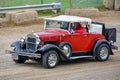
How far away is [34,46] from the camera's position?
687 inches

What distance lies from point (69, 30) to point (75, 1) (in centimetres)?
1671

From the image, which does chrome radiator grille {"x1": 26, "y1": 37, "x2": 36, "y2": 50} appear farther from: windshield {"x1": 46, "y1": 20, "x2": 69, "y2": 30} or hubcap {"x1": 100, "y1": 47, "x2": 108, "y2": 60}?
hubcap {"x1": 100, "y1": 47, "x2": 108, "y2": 60}

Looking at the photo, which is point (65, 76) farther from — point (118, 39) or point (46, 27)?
point (118, 39)

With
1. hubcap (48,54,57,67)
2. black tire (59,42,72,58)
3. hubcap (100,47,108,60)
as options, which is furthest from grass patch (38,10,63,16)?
hubcap (48,54,57,67)

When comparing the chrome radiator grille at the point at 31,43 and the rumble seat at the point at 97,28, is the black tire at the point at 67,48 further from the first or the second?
the rumble seat at the point at 97,28

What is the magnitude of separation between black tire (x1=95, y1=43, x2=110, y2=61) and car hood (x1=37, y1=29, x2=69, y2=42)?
161cm

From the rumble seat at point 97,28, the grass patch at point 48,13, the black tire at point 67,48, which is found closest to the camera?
the black tire at point 67,48

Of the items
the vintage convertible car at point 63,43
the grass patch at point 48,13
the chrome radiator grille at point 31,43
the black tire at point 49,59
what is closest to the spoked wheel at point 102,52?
the vintage convertible car at point 63,43

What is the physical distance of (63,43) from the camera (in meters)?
17.6

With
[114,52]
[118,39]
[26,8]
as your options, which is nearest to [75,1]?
[26,8]

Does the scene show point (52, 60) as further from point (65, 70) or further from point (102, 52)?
point (102, 52)

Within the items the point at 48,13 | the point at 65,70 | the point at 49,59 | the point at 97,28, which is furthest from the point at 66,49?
the point at 48,13

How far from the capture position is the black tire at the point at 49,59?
17.0 meters

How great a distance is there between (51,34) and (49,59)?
99cm
